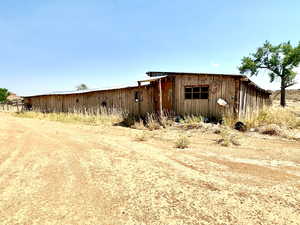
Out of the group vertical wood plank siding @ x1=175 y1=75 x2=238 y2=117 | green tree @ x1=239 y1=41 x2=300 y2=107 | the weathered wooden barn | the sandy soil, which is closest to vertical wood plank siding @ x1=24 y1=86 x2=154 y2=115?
the weathered wooden barn

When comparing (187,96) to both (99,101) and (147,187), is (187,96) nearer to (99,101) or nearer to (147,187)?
(99,101)

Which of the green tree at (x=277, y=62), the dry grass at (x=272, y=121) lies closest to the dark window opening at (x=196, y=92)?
the dry grass at (x=272, y=121)

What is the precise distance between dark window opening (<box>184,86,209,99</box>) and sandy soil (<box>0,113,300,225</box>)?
5843mm

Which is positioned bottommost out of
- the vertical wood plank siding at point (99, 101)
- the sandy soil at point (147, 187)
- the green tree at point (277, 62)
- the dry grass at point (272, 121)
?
the sandy soil at point (147, 187)

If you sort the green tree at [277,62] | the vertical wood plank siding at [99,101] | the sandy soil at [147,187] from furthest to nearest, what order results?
1. the green tree at [277,62]
2. the vertical wood plank siding at [99,101]
3. the sandy soil at [147,187]

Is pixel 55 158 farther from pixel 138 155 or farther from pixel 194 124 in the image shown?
pixel 194 124

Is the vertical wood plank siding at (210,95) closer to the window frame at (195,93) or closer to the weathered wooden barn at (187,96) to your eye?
the weathered wooden barn at (187,96)

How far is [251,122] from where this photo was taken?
291 inches

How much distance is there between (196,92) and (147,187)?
8.19 m

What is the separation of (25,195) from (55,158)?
4.75 feet

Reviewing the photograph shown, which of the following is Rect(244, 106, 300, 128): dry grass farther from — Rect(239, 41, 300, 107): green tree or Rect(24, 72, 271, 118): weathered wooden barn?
Rect(239, 41, 300, 107): green tree

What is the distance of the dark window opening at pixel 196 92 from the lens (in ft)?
31.6

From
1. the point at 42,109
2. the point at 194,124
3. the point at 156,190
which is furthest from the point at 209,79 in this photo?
the point at 42,109

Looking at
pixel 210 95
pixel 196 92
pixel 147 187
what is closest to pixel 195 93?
pixel 196 92
